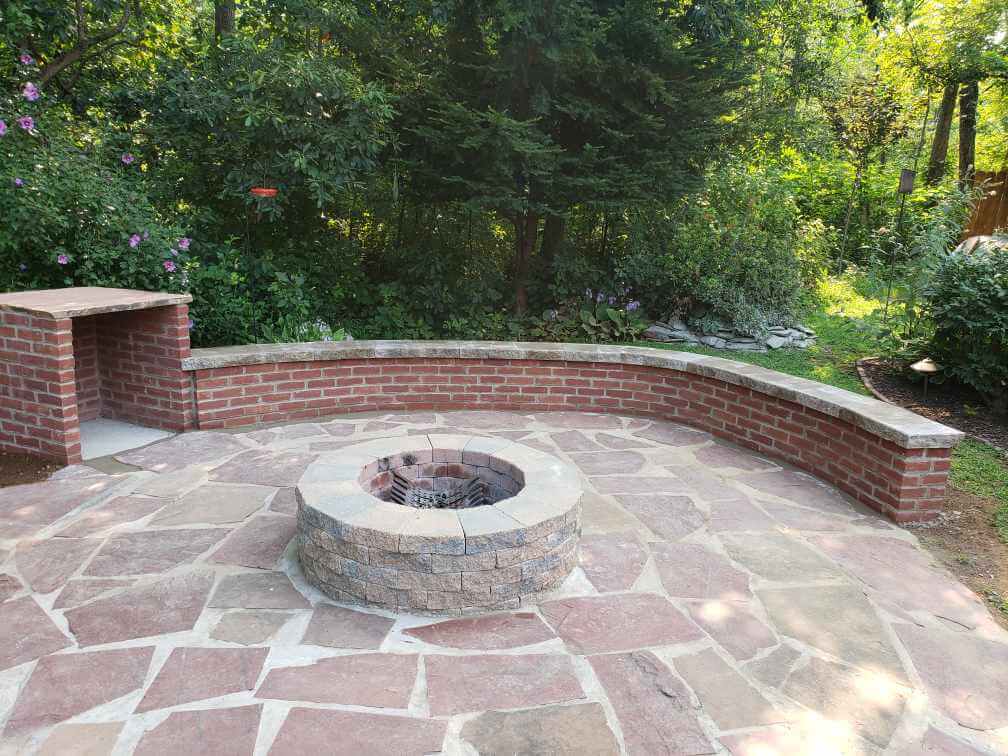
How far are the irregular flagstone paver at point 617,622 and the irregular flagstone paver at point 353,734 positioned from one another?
707 mm

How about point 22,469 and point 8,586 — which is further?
point 22,469

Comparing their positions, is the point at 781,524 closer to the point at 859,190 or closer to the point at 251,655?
the point at 251,655

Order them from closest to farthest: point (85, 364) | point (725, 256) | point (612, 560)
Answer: point (612, 560), point (85, 364), point (725, 256)

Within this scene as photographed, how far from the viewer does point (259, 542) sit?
3467 millimetres

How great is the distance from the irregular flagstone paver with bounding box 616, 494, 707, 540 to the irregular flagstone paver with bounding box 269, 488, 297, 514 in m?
1.84

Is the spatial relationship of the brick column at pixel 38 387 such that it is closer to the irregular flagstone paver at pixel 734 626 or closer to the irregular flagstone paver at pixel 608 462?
the irregular flagstone paver at pixel 608 462

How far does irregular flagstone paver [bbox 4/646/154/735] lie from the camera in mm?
2234

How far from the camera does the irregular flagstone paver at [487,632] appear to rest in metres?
2.71

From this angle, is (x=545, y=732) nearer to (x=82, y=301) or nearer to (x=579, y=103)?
(x=82, y=301)

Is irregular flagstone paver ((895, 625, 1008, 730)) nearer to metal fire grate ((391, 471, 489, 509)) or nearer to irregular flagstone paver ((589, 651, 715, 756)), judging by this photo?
irregular flagstone paver ((589, 651, 715, 756))

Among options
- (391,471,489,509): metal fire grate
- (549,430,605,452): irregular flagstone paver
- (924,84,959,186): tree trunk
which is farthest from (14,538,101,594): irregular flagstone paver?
(924,84,959,186): tree trunk

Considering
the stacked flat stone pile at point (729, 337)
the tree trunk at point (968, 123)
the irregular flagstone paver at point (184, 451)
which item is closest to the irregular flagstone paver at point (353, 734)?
the irregular flagstone paver at point (184, 451)

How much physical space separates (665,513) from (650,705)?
1.65 meters

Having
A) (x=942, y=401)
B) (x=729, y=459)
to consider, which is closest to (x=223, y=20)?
(x=729, y=459)
